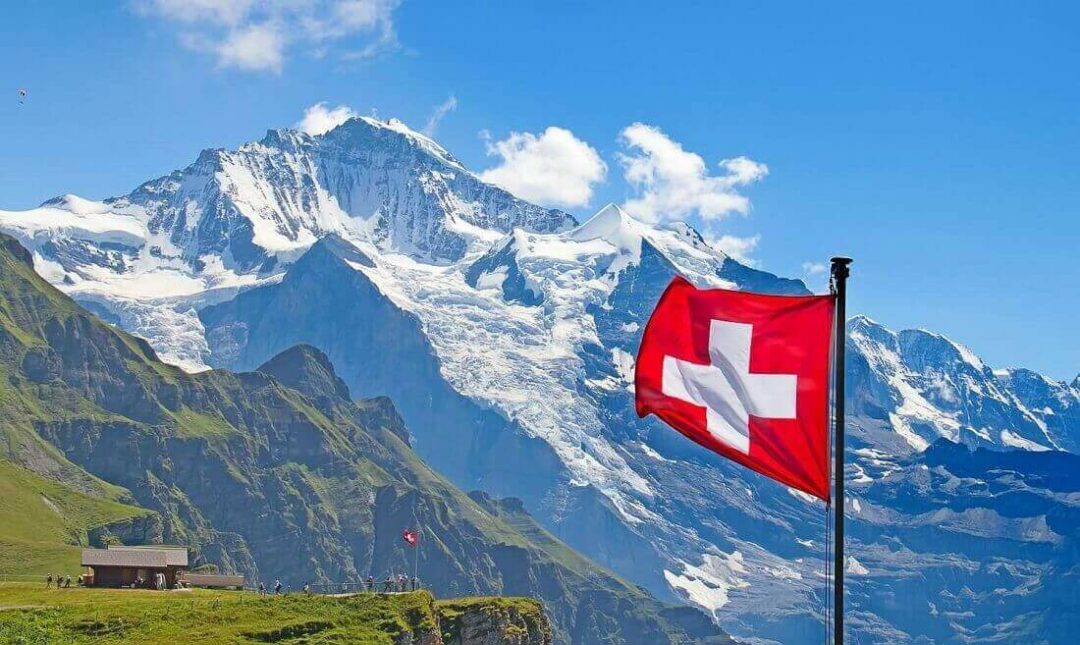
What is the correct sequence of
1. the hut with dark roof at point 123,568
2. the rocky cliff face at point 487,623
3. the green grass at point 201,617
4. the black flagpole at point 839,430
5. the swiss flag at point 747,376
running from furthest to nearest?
the hut with dark roof at point 123,568
the rocky cliff face at point 487,623
the green grass at point 201,617
the swiss flag at point 747,376
the black flagpole at point 839,430

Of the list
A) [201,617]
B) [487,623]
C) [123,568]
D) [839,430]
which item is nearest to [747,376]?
[839,430]

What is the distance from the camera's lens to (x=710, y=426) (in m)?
36.2

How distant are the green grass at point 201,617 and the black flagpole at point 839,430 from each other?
87282 millimetres

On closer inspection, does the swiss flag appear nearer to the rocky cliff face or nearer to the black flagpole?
the black flagpole

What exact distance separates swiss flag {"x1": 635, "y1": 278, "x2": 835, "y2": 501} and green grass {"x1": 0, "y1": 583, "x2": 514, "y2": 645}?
83.7m

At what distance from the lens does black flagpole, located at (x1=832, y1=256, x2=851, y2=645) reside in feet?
107

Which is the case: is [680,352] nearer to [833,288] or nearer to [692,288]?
[692,288]

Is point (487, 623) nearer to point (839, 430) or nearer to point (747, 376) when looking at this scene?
point (747, 376)

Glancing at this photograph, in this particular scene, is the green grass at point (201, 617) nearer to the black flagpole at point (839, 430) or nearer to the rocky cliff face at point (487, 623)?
→ the rocky cliff face at point (487, 623)

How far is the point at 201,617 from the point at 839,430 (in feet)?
342

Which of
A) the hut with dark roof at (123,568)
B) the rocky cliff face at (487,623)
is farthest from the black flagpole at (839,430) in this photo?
the hut with dark roof at (123,568)

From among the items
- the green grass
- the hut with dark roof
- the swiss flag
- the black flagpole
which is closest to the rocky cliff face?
the green grass

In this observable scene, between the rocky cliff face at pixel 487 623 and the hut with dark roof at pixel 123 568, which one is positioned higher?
the hut with dark roof at pixel 123 568

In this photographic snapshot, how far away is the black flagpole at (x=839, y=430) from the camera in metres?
32.6
